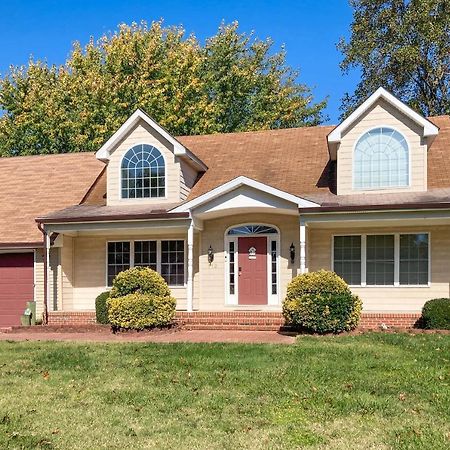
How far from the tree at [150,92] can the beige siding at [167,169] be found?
1177 cm

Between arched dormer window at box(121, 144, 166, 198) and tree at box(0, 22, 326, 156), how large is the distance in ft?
39.2

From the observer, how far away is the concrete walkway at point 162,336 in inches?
518

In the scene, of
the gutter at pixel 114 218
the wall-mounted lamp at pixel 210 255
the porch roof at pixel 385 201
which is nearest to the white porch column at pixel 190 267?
the gutter at pixel 114 218

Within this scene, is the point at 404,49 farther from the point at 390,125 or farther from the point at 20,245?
the point at 20,245

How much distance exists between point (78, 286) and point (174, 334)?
5.52m

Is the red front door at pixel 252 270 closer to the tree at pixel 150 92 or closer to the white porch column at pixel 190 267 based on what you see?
the white porch column at pixel 190 267

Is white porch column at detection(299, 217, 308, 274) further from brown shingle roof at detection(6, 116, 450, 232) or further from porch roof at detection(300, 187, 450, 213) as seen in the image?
brown shingle roof at detection(6, 116, 450, 232)

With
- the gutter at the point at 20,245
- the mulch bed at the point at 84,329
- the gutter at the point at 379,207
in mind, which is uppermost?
the gutter at the point at 379,207

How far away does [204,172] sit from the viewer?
1977 cm

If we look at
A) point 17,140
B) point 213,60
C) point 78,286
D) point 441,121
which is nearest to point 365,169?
point 441,121

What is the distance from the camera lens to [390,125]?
663 inches

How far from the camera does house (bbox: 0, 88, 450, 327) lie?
16.0 metres

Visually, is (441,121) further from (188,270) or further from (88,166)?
(88,166)

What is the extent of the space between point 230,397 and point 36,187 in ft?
51.9
